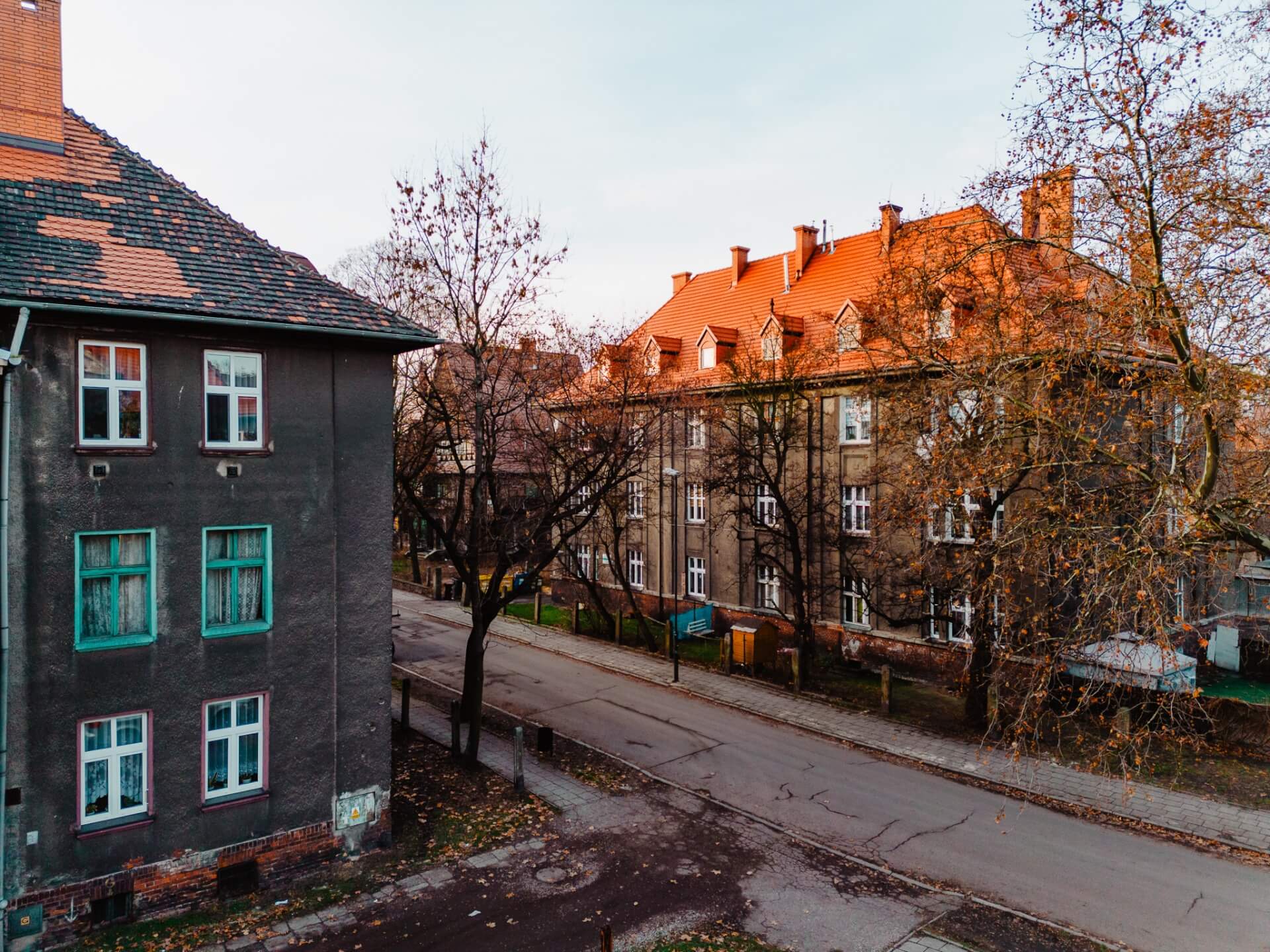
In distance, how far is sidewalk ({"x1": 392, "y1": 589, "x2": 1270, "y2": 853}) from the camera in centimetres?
1391

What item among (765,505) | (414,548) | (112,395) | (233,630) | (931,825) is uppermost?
(112,395)

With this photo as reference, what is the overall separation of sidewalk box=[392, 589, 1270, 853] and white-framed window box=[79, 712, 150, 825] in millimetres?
9953

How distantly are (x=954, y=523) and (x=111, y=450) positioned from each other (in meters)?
14.4

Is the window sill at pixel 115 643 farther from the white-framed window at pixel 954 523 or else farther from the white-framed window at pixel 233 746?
the white-framed window at pixel 954 523

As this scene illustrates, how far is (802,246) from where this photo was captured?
98.8 feet

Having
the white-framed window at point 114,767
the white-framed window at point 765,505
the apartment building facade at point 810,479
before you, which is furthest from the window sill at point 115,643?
the white-framed window at point 765,505

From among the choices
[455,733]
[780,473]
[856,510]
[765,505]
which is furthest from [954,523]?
[765,505]

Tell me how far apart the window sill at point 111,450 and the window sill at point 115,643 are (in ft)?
8.00

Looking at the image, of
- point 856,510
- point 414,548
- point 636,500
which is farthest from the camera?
point 414,548

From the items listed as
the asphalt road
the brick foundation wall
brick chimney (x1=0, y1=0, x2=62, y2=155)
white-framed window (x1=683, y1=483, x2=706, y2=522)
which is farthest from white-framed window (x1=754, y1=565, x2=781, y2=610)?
brick chimney (x1=0, y1=0, x2=62, y2=155)

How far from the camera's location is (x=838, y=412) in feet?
82.8

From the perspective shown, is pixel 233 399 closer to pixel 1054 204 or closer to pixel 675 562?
pixel 1054 204

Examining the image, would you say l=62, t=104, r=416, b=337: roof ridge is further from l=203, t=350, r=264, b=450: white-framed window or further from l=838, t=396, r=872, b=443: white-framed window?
l=838, t=396, r=872, b=443: white-framed window

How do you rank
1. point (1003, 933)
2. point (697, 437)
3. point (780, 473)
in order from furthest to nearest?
1. point (697, 437)
2. point (780, 473)
3. point (1003, 933)
